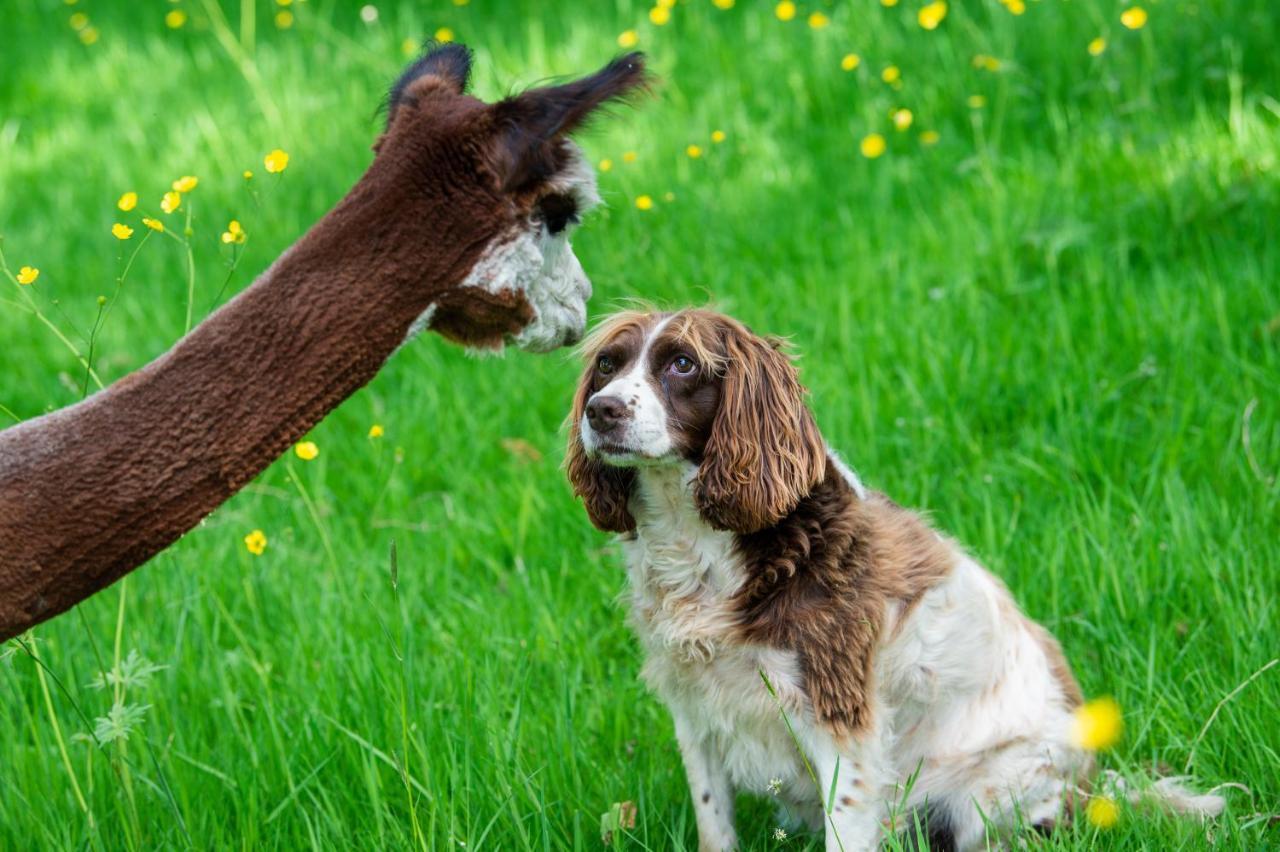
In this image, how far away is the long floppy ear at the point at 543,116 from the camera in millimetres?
2029

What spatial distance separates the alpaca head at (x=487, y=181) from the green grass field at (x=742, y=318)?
366mm

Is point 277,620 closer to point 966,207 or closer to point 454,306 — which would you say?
point 454,306

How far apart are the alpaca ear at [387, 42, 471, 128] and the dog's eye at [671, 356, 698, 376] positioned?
0.90 meters

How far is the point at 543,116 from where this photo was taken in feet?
6.69

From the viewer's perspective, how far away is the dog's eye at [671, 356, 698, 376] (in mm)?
3012

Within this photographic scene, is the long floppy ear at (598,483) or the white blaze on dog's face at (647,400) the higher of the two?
the white blaze on dog's face at (647,400)

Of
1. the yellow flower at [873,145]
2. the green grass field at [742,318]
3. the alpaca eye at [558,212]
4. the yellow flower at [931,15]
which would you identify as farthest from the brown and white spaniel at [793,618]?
the yellow flower at [931,15]

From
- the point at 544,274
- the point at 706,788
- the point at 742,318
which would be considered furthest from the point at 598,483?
the point at 742,318

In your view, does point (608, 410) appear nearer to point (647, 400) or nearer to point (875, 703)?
point (647, 400)

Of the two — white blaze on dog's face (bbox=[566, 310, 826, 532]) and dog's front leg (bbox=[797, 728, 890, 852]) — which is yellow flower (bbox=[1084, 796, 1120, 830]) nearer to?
dog's front leg (bbox=[797, 728, 890, 852])

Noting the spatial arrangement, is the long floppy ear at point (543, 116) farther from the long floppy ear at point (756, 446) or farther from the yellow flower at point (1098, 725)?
the yellow flower at point (1098, 725)

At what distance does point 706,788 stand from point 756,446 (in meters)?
0.82

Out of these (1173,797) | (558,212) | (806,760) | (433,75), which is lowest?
(1173,797)

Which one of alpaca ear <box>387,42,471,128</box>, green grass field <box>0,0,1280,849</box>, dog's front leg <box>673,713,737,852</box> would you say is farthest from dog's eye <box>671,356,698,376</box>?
alpaca ear <box>387,42,471,128</box>
